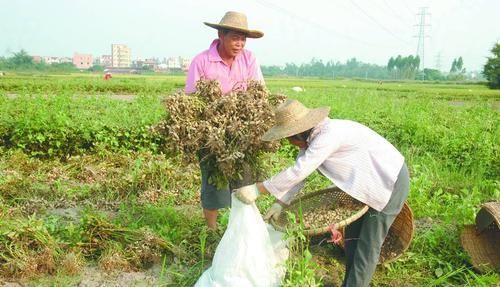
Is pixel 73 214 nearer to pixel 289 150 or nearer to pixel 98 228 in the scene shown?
pixel 98 228

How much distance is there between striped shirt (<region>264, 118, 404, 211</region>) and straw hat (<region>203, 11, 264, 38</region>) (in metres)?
0.98

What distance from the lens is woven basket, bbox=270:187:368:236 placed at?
2512 mm

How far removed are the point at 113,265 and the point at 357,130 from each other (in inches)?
71.9

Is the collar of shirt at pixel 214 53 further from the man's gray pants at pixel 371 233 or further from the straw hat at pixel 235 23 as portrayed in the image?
the man's gray pants at pixel 371 233

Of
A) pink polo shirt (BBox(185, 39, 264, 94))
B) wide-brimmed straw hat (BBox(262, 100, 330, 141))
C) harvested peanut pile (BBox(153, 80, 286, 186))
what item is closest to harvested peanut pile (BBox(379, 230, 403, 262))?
harvested peanut pile (BBox(153, 80, 286, 186))

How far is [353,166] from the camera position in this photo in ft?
8.04

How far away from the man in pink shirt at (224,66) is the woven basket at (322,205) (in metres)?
0.58

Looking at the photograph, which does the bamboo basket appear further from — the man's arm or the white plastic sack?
the man's arm

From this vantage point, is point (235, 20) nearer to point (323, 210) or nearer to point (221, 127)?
point (221, 127)

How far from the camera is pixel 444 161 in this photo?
5.74m

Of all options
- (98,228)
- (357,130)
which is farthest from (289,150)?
(357,130)

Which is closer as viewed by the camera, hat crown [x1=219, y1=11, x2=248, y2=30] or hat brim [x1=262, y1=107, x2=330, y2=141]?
hat brim [x1=262, y1=107, x2=330, y2=141]

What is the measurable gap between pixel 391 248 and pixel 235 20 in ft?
6.32

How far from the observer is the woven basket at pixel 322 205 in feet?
8.24
